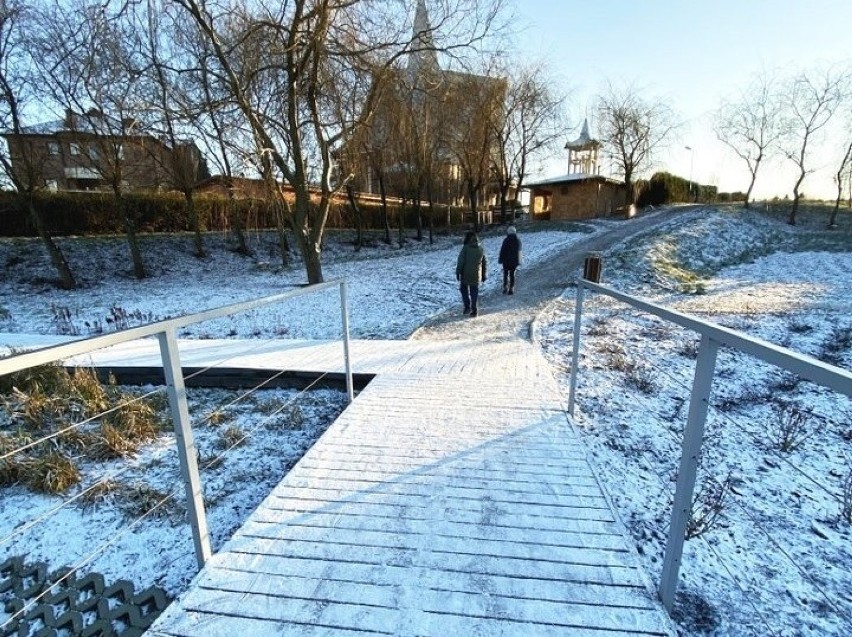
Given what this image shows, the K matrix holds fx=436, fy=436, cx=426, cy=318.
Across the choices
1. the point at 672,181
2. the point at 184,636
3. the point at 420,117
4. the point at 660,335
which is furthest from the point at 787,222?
the point at 184,636

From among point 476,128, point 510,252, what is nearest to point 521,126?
point 476,128

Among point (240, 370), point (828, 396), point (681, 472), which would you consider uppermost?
point (681, 472)

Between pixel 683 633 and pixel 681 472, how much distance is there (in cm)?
89

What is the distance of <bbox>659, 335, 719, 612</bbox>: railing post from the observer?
1808 mm

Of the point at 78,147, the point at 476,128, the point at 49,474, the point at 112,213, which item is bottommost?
the point at 49,474

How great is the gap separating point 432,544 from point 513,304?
7.89 m

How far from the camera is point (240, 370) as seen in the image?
18.2ft

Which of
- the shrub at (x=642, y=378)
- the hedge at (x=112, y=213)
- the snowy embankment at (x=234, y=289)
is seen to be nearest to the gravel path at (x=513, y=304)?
the snowy embankment at (x=234, y=289)

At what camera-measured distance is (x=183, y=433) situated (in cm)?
216

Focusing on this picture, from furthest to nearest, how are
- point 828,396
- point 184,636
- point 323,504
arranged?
1. point 828,396
2. point 323,504
3. point 184,636

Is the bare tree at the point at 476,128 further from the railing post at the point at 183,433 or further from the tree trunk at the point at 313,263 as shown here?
the railing post at the point at 183,433

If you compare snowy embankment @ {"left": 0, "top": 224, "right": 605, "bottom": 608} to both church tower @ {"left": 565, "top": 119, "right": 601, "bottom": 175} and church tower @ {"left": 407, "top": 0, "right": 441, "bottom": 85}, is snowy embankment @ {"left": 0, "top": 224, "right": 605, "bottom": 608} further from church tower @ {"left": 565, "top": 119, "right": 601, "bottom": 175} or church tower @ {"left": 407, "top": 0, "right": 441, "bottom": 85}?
church tower @ {"left": 565, "top": 119, "right": 601, "bottom": 175}

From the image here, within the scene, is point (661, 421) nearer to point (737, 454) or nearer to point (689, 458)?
point (737, 454)

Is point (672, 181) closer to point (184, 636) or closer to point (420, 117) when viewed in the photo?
point (420, 117)
